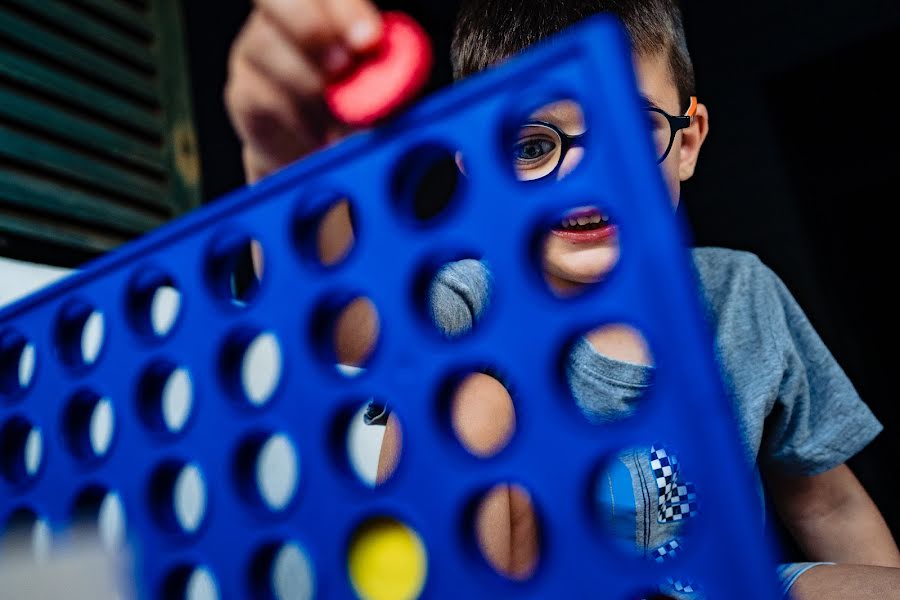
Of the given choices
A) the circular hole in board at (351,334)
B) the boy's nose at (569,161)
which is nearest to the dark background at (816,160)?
the boy's nose at (569,161)

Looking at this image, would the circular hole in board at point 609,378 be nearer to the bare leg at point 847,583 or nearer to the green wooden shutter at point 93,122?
the bare leg at point 847,583

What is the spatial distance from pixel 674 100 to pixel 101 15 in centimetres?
79

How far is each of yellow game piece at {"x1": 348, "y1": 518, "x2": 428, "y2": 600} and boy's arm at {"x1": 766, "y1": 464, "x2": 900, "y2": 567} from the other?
32.8 inches

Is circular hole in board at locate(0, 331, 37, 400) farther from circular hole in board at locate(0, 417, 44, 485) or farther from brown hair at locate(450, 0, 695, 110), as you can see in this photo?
brown hair at locate(450, 0, 695, 110)

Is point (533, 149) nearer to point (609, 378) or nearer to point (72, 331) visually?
point (609, 378)

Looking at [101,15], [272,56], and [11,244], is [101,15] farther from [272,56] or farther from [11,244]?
[272,56]

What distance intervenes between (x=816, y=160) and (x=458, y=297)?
214cm

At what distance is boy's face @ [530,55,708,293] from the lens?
0.69m

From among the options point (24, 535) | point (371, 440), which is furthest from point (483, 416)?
point (371, 440)

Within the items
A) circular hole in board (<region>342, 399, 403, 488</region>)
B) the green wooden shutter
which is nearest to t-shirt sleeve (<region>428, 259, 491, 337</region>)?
circular hole in board (<region>342, 399, 403, 488</region>)

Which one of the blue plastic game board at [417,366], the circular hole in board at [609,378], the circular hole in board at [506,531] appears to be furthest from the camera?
the circular hole in board at [609,378]

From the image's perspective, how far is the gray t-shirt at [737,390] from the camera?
77cm

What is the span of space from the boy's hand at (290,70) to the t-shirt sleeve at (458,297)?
345mm

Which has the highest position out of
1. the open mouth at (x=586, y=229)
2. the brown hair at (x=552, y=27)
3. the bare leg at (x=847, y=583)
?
the brown hair at (x=552, y=27)
